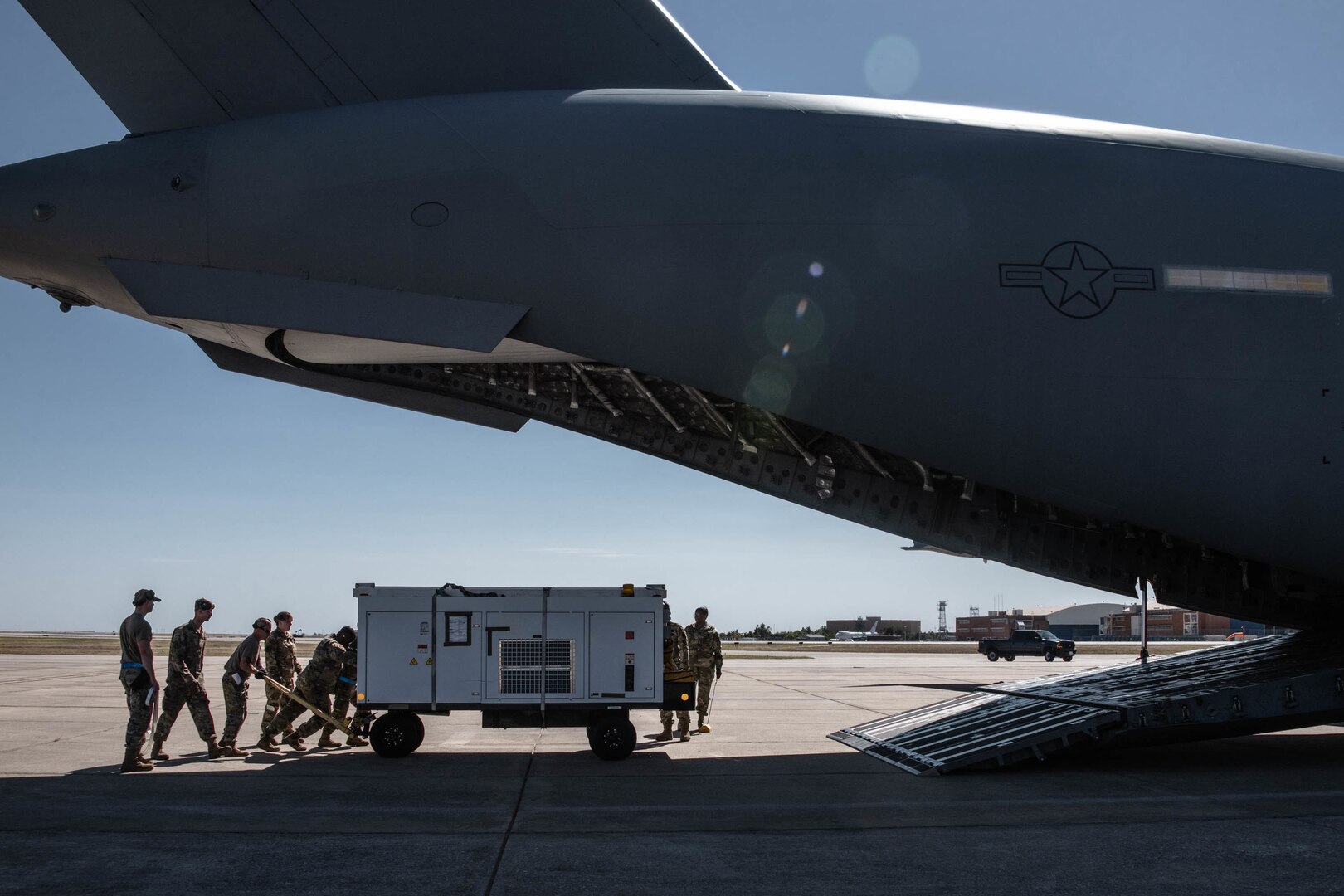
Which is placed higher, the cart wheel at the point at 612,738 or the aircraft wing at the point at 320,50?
the aircraft wing at the point at 320,50

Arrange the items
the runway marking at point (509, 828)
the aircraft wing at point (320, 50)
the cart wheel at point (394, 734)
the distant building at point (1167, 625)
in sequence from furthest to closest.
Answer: the distant building at point (1167, 625) → the aircraft wing at point (320, 50) → the cart wheel at point (394, 734) → the runway marking at point (509, 828)

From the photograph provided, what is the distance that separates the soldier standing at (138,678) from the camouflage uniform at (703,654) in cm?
633

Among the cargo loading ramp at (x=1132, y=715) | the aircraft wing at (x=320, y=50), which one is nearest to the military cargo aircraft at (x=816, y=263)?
the aircraft wing at (x=320, y=50)

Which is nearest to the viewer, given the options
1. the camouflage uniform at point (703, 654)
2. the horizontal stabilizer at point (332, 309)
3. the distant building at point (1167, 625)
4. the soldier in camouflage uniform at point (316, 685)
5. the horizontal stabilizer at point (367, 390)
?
the horizontal stabilizer at point (332, 309)

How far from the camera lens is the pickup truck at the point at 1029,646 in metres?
42.1

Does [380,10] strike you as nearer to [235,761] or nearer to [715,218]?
[715,218]

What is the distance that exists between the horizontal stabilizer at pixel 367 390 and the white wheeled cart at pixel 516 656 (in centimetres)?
287

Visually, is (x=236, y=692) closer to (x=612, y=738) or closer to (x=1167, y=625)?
(x=612, y=738)

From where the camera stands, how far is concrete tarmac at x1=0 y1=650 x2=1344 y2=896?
18.3 feet

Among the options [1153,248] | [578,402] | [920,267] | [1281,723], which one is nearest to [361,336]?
[578,402]

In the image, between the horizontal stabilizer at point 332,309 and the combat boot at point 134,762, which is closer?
the combat boot at point 134,762

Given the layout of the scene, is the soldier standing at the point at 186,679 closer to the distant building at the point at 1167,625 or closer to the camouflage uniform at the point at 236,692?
the camouflage uniform at the point at 236,692

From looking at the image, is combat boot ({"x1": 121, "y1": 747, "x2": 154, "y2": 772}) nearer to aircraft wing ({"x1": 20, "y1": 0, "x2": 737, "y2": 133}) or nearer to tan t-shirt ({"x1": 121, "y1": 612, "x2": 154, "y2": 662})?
tan t-shirt ({"x1": 121, "y1": 612, "x2": 154, "y2": 662})

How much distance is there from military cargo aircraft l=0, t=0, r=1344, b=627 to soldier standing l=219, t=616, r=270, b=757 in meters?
3.51
